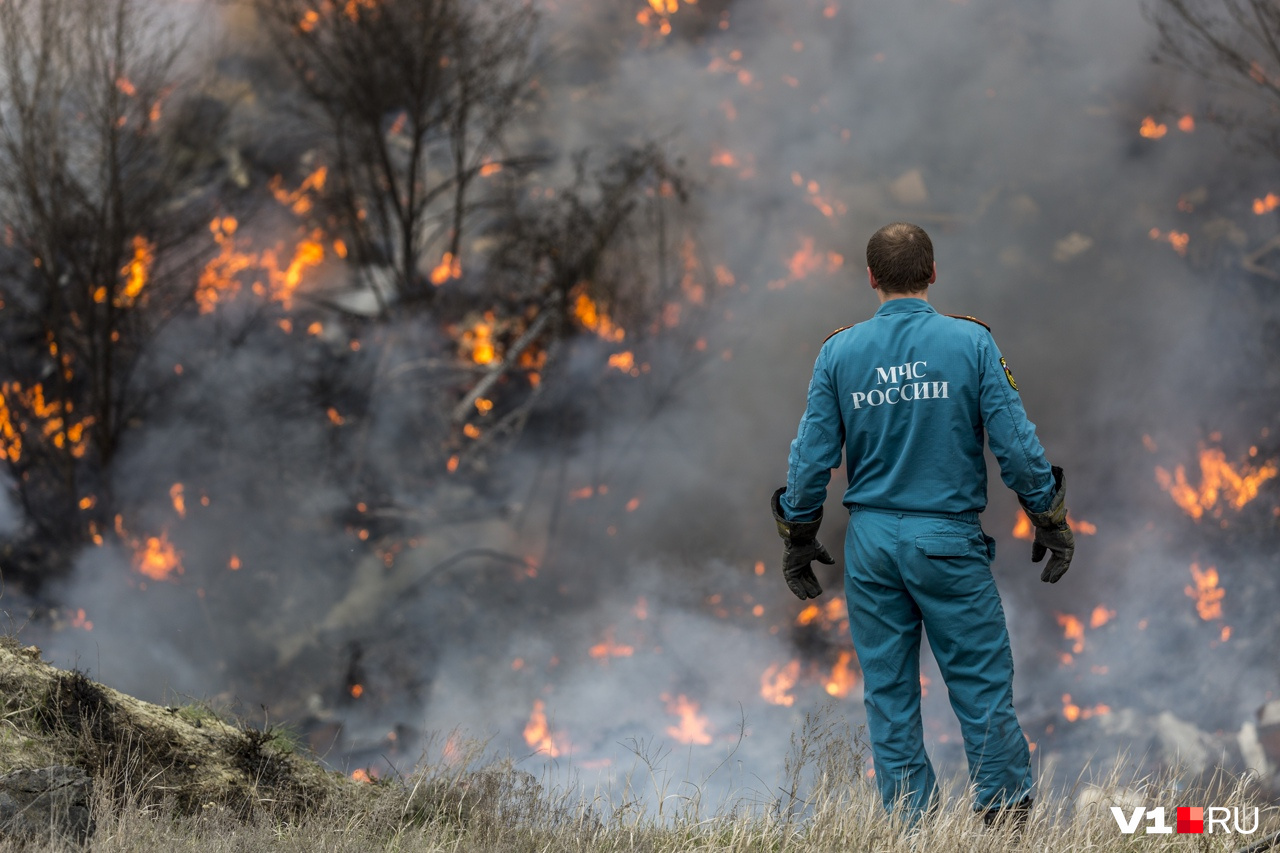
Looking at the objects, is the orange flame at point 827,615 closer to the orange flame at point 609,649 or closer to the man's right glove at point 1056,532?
the orange flame at point 609,649

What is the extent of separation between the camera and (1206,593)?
24.1 feet

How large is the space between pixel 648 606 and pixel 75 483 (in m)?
5.05

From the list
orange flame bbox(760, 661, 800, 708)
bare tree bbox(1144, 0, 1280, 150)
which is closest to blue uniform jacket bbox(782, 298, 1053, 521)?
orange flame bbox(760, 661, 800, 708)

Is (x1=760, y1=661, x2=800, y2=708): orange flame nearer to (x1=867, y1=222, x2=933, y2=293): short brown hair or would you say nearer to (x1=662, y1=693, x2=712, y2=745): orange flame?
(x1=662, y1=693, x2=712, y2=745): orange flame

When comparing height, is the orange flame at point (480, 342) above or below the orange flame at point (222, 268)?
below

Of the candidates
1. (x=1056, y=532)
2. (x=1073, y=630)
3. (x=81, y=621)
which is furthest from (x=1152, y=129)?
(x=81, y=621)

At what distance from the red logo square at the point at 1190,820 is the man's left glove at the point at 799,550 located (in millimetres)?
1195

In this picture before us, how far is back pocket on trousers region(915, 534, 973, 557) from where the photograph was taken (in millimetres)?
3008

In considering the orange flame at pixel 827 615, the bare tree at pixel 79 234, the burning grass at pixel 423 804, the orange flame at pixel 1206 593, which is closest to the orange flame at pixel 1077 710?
the orange flame at pixel 1206 593

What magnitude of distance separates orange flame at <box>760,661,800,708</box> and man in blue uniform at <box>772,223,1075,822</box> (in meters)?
4.65

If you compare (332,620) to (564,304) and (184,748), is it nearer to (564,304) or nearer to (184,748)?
(564,304)

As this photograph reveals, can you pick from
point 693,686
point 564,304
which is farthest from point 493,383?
point 693,686

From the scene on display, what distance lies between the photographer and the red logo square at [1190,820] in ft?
10.2

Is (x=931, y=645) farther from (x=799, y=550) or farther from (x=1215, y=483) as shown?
(x=1215, y=483)
